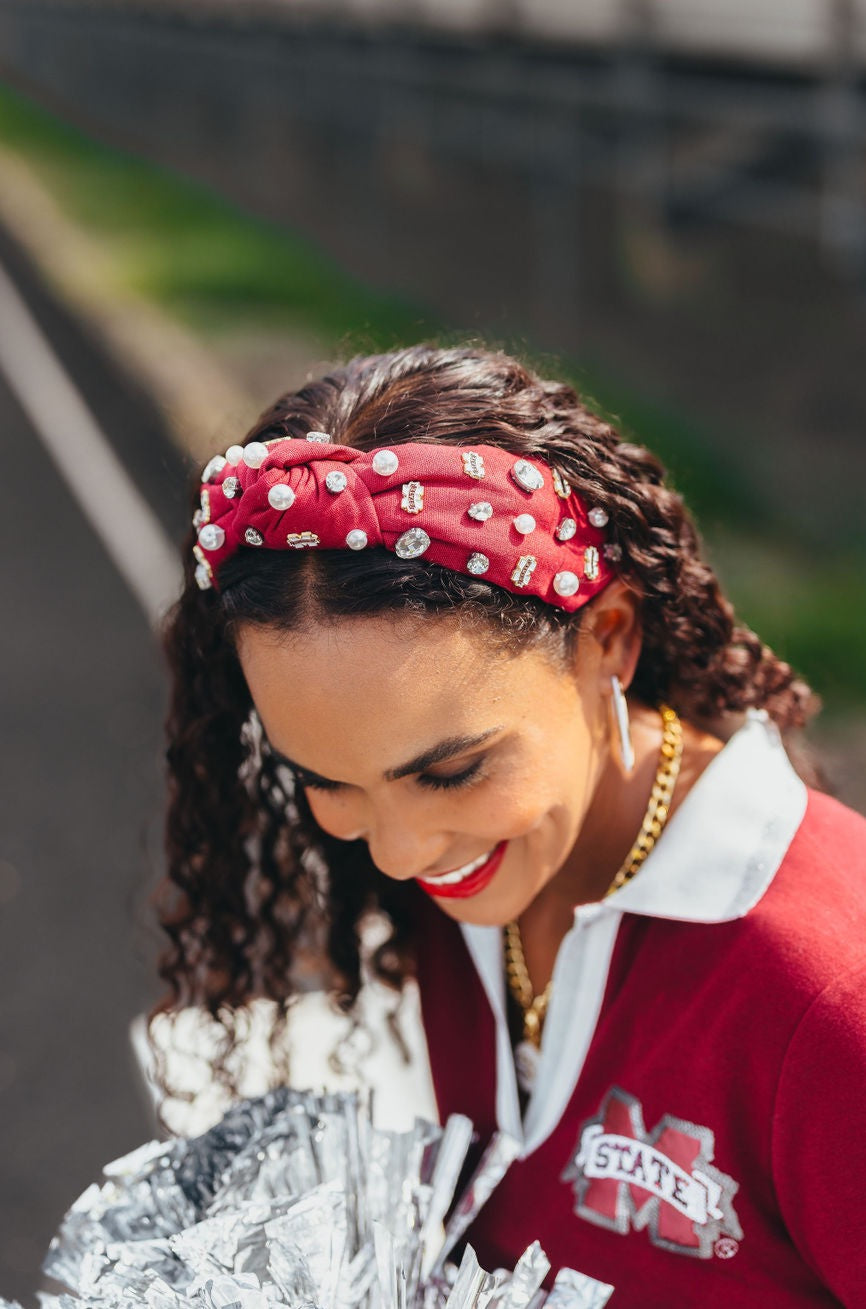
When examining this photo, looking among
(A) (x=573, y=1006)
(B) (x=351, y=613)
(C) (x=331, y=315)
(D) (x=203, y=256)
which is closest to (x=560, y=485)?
(B) (x=351, y=613)

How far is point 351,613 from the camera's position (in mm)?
1813

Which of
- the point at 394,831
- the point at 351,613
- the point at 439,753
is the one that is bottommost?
the point at 394,831

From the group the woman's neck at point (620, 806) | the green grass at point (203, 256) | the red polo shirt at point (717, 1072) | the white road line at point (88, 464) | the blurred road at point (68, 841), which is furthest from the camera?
the green grass at point (203, 256)

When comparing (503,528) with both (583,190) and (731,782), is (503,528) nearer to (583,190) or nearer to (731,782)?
(731,782)

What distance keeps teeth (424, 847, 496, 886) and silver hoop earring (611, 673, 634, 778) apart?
23cm

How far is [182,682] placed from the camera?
2385 millimetres

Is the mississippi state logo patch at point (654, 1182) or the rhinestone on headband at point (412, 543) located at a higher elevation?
the rhinestone on headband at point (412, 543)

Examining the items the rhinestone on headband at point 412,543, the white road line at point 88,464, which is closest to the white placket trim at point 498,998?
the rhinestone on headband at point 412,543

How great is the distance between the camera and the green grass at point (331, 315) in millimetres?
6285

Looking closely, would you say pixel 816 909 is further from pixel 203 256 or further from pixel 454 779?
pixel 203 256

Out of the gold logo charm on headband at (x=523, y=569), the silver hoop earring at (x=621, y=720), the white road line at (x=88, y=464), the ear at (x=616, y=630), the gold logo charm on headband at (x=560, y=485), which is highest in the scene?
the gold logo charm on headband at (x=560, y=485)

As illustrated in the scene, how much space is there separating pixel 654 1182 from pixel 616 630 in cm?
70

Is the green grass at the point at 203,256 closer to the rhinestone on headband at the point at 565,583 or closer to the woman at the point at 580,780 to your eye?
the woman at the point at 580,780

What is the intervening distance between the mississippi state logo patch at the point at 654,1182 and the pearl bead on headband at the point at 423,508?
0.66m
